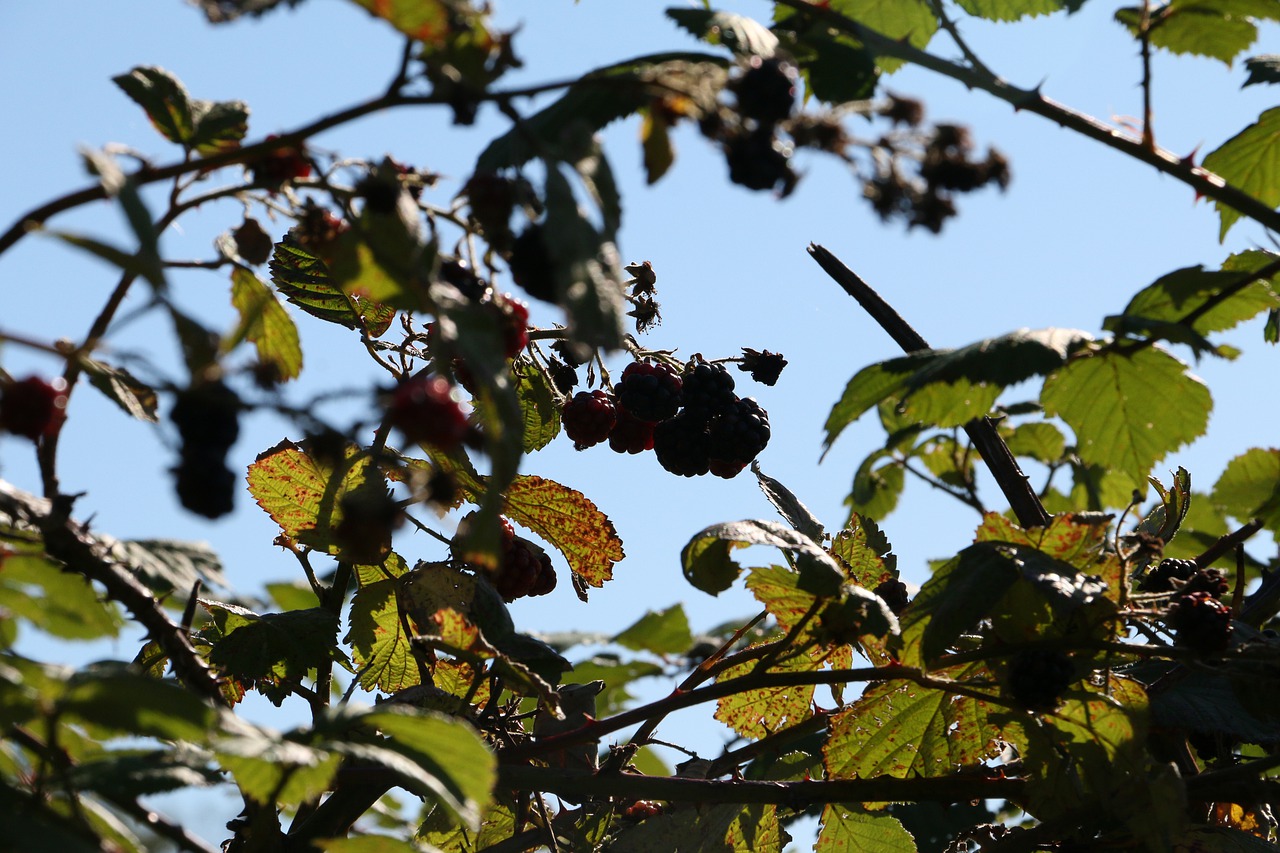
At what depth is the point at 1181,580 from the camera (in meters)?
1.95

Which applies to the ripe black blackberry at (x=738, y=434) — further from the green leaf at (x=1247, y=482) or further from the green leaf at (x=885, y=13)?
the green leaf at (x=1247, y=482)

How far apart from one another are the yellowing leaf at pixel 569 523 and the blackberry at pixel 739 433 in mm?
322

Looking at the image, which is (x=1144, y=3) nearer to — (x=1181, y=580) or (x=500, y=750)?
(x=1181, y=580)

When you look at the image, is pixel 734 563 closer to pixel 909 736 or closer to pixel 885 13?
A: pixel 909 736

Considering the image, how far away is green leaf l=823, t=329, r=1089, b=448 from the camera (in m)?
1.49

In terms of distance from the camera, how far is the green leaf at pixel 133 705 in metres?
1.04

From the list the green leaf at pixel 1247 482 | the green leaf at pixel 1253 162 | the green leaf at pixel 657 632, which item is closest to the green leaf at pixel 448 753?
the green leaf at pixel 657 632

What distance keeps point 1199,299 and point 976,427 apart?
1.99ft

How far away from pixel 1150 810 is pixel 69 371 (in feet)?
4.71

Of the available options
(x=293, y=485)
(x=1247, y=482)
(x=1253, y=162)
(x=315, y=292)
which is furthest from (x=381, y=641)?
(x=1247, y=482)

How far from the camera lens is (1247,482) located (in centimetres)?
362

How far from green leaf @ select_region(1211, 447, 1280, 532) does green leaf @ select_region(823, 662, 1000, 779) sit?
6.76 feet

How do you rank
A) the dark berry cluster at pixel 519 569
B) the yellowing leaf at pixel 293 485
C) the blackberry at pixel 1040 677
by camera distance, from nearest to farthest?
the blackberry at pixel 1040 677
the yellowing leaf at pixel 293 485
the dark berry cluster at pixel 519 569

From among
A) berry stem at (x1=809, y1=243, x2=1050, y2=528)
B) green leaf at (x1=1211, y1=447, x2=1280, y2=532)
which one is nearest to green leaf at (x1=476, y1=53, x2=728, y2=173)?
berry stem at (x1=809, y1=243, x2=1050, y2=528)
